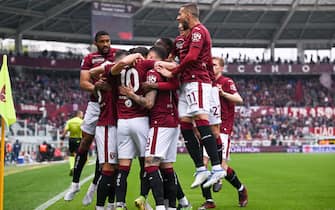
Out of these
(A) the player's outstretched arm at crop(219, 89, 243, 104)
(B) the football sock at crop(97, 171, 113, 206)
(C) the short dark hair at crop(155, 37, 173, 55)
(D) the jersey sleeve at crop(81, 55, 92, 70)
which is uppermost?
(C) the short dark hair at crop(155, 37, 173, 55)

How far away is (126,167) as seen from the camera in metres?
7.93

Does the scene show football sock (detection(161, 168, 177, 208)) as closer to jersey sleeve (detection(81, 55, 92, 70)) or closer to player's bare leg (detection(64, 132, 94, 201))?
player's bare leg (detection(64, 132, 94, 201))

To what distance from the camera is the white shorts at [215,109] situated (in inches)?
385

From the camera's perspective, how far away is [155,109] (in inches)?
309

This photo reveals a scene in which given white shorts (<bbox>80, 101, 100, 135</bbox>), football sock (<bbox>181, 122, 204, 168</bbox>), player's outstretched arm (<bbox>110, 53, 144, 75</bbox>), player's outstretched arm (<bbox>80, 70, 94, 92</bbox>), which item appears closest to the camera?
player's outstretched arm (<bbox>110, 53, 144, 75</bbox>)

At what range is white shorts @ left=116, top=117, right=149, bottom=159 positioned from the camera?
781cm

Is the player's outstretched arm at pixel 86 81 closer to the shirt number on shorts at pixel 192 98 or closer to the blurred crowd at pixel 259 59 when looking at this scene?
the shirt number on shorts at pixel 192 98

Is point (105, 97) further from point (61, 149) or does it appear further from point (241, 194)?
point (61, 149)

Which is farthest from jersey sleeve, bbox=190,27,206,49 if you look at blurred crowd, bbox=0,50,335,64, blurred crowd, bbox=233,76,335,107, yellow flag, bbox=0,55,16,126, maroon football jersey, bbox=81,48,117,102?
blurred crowd, bbox=0,50,335,64

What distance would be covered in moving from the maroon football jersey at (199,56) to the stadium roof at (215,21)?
39.9 meters

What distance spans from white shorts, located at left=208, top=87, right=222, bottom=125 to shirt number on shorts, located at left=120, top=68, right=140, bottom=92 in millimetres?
2212

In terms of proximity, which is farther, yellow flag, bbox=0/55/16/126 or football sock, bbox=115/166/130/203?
football sock, bbox=115/166/130/203

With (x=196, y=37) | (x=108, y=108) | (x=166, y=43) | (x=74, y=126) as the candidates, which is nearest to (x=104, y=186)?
(x=108, y=108)

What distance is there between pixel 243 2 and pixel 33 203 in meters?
44.7
